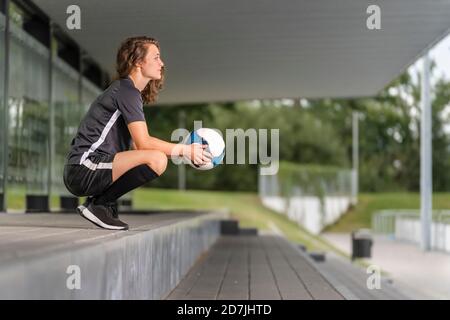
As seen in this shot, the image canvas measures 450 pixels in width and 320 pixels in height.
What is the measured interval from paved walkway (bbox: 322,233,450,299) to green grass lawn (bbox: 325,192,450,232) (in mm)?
15153

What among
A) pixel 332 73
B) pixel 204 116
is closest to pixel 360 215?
pixel 204 116

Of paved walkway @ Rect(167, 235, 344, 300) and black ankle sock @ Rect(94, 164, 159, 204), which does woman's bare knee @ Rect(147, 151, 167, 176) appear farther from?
paved walkway @ Rect(167, 235, 344, 300)

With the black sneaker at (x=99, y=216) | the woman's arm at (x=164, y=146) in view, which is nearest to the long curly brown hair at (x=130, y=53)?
the woman's arm at (x=164, y=146)

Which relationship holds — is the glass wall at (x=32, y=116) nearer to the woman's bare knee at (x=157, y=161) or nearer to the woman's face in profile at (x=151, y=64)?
the woman's face in profile at (x=151, y=64)

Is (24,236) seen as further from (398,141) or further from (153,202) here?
(398,141)

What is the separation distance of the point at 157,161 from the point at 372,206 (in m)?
44.1

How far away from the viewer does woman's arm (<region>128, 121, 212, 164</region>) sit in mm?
4492

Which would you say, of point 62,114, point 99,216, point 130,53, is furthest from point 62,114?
point 99,216

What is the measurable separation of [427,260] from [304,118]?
127 feet

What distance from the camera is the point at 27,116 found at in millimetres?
12445

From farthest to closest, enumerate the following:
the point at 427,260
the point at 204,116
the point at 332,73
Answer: the point at 204,116 < the point at 427,260 < the point at 332,73

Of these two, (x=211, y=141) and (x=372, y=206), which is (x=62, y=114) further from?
(x=372, y=206)

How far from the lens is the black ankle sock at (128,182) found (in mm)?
4629

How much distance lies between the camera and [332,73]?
16.6m
